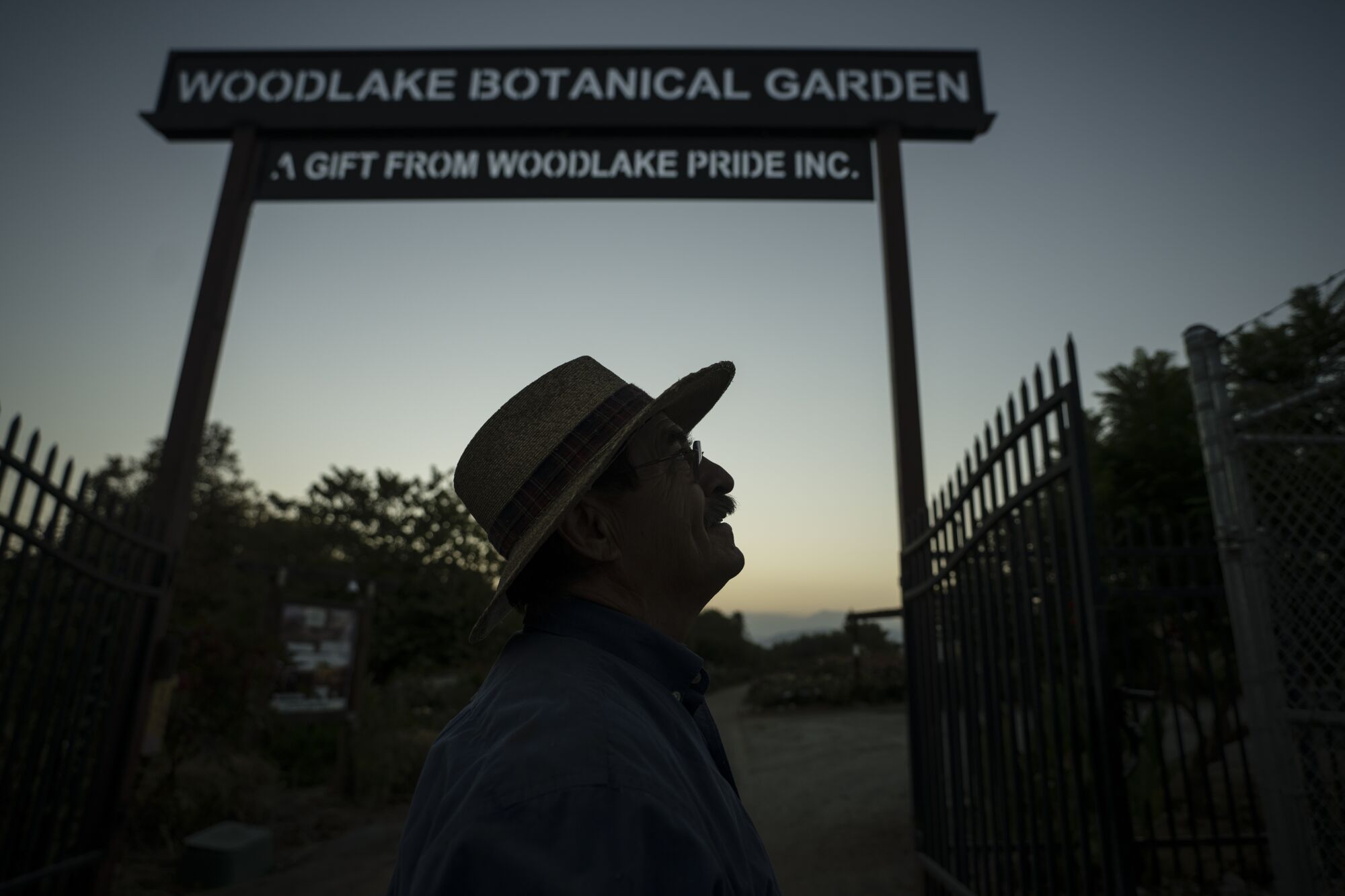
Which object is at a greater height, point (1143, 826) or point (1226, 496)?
point (1226, 496)

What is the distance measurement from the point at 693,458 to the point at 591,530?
13.4 inches

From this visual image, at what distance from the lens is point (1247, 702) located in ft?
10.1

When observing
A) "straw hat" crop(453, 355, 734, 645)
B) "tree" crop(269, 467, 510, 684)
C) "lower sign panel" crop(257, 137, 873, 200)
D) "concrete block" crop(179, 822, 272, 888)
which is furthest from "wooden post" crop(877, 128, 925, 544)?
"tree" crop(269, 467, 510, 684)

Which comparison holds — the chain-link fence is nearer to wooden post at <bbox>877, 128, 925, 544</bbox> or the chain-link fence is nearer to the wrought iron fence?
wooden post at <bbox>877, 128, 925, 544</bbox>

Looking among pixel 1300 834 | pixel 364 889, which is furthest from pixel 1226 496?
pixel 364 889

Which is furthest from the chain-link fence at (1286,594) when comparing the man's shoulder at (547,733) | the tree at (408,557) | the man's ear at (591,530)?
the tree at (408,557)

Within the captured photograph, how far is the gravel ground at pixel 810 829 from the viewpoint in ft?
18.2

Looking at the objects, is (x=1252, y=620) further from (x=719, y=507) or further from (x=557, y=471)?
(x=557, y=471)

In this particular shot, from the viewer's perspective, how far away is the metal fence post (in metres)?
2.90

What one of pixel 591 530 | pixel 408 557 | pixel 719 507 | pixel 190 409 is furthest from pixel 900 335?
pixel 408 557

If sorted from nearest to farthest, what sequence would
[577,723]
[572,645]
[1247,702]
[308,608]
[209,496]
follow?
[577,723] → [572,645] → [1247,702] → [308,608] → [209,496]

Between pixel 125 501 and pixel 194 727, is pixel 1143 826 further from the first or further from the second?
pixel 194 727

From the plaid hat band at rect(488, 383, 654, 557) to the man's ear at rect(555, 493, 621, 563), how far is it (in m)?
0.06

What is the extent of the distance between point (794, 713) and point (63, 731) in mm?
11865
